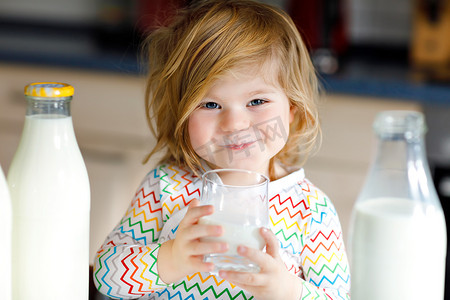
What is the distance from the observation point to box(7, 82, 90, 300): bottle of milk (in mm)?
713

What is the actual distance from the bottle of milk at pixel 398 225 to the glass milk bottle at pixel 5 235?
37 cm

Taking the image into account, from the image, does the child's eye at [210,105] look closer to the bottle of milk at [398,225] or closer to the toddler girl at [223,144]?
the toddler girl at [223,144]

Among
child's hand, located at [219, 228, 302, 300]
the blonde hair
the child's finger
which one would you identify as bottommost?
child's hand, located at [219, 228, 302, 300]

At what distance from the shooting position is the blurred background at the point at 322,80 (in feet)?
6.88

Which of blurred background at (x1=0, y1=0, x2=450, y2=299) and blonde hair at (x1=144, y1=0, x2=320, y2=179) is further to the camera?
blurred background at (x1=0, y1=0, x2=450, y2=299)

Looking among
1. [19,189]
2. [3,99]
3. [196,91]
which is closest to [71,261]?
[19,189]

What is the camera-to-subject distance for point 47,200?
71 cm

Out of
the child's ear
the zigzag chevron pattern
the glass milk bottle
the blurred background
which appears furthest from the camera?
the blurred background

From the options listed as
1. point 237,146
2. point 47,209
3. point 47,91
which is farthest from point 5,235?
point 237,146

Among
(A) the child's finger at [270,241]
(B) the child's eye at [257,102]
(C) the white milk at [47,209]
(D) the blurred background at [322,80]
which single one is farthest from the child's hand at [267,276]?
(D) the blurred background at [322,80]

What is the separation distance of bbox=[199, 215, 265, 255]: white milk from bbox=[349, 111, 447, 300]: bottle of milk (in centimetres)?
11

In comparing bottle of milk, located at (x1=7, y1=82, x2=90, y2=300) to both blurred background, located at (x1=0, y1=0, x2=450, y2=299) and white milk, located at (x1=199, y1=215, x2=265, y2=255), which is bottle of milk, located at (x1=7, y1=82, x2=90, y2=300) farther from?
blurred background, located at (x1=0, y1=0, x2=450, y2=299)

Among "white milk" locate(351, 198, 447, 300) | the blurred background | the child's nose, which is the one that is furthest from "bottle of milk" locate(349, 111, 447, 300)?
the blurred background

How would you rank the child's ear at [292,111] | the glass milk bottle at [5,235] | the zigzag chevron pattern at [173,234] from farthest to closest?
the child's ear at [292,111]
the zigzag chevron pattern at [173,234]
the glass milk bottle at [5,235]
